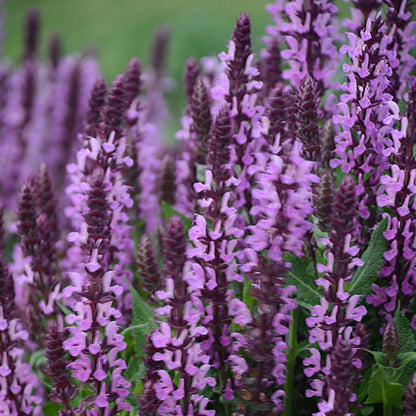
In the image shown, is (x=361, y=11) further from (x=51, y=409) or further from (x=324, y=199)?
(x=51, y=409)

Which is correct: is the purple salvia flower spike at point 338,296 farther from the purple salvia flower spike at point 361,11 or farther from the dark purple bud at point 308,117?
the purple salvia flower spike at point 361,11

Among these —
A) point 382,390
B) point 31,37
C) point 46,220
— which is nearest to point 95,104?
point 46,220

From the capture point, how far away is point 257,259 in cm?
110

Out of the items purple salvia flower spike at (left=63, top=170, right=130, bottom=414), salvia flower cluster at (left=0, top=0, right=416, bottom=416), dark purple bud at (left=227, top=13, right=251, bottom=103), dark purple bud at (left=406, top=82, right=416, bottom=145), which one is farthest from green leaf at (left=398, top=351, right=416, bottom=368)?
dark purple bud at (left=227, top=13, right=251, bottom=103)

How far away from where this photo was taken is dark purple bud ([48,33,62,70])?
3295 mm

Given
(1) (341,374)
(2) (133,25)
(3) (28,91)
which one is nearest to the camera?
(1) (341,374)

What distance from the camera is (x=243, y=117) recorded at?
1381 mm

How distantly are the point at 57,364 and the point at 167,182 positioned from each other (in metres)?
0.88

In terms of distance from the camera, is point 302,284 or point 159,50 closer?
point 302,284

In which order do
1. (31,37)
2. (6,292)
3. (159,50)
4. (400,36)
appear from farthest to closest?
(159,50), (31,37), (400,36), (6,292)

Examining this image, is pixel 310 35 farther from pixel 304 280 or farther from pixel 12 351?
pixel 12 351

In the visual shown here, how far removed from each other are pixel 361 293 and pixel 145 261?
41 centimetres

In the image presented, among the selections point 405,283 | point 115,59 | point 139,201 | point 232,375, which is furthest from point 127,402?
point 115,59

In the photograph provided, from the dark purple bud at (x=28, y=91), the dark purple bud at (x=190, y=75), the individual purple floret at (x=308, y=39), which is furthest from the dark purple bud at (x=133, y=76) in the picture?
the dark purple bud at (x=28, y=91)
